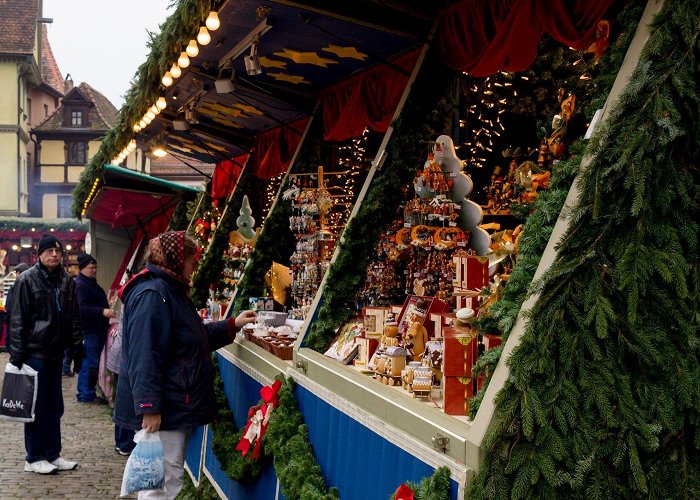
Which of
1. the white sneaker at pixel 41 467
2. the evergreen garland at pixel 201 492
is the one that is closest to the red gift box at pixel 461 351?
the evergreen garland at pixel 201 492

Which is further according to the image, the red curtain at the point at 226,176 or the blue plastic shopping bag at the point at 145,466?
the red curtain at the point at 226,176

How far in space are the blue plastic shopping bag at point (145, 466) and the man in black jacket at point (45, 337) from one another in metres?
2.81

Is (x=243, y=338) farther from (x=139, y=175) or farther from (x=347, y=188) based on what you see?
(x=139, y=175)

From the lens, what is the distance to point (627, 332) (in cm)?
260

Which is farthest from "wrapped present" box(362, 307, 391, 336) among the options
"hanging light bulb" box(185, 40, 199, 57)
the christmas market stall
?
"hanging light bulb" box(185, 40, 199, 57)

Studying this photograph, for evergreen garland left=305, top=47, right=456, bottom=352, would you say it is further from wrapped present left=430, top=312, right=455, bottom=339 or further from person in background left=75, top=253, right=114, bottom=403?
person in background left=75, top=253, right=114, bottom=403

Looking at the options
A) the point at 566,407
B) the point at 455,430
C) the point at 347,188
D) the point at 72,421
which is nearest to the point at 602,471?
the point at 566,407

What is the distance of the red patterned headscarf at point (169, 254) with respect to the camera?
193 inches

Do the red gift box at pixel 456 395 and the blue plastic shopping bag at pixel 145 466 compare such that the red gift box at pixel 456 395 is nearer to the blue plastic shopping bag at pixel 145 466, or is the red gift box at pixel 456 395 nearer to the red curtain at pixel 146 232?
the blue plastic shopping bag at pixel 145 466

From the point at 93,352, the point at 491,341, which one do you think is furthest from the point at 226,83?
the point at 93,352

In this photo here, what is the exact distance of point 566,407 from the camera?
2.54 meters

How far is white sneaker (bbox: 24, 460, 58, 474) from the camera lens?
7199 mm

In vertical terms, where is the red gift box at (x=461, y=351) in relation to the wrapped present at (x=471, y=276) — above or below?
below

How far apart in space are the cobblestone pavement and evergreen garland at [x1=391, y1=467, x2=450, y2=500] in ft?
15.1
